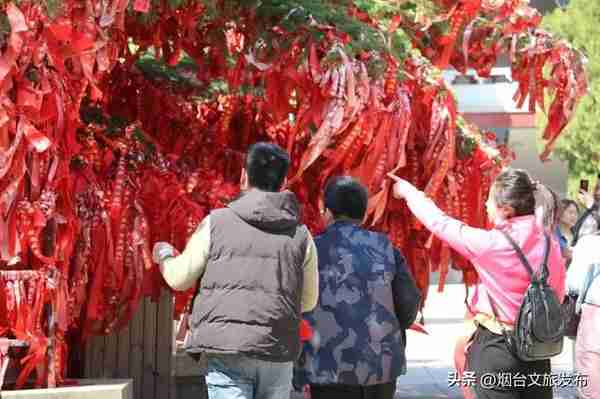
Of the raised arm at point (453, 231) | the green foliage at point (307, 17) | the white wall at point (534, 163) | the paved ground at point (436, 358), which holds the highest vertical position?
the green foliage at point (307, 17)

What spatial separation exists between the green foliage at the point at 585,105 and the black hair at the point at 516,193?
19026mm

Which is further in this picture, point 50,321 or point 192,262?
point 50,321

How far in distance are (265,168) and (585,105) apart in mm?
19998

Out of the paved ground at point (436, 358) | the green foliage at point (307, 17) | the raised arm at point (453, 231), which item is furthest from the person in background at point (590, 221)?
the raised arm at point (453, 231)

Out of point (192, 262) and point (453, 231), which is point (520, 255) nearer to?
point (453, 231)

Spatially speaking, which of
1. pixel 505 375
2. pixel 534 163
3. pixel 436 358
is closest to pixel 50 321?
pixel 505 375

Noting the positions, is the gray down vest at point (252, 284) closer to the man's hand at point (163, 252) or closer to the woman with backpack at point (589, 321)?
the man's hand at point (163, 252)

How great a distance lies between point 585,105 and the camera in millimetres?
23047

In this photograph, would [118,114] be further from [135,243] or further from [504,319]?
[504,319]

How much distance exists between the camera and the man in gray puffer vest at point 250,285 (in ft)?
12.8

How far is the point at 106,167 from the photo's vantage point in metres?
5.66

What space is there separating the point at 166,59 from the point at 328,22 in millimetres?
1428

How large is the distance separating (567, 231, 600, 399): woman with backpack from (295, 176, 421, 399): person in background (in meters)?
1.51

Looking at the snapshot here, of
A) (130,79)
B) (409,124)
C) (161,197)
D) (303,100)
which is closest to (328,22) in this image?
(303,100)
